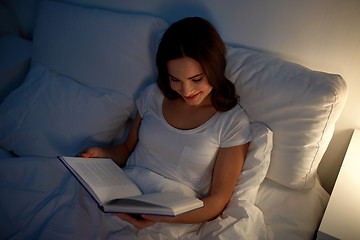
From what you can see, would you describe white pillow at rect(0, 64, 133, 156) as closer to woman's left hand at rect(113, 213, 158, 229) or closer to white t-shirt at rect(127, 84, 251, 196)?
white t-shirt at rect(127, 84, 251, 196)

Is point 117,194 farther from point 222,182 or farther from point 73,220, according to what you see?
point 222,182

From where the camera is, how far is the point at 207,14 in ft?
3.84

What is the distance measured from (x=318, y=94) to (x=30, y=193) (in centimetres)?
107

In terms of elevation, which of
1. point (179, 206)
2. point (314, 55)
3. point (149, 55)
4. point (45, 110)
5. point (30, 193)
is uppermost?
point (314, 55)

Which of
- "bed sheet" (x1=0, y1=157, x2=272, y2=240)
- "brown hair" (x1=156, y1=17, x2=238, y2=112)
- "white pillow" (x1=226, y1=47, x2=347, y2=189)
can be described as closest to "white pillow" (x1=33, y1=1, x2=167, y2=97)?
"brown hair" (x1=156, y1=17, x2=238, y2=112)

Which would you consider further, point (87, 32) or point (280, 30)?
point (87, 32)

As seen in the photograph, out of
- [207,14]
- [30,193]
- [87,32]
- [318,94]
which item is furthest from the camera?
[87,32]

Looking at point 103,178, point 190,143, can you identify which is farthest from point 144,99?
point 103,178

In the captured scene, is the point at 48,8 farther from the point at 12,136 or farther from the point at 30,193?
the point at 30,193

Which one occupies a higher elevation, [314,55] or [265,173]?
[314,55]

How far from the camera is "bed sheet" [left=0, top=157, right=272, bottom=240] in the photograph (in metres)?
0.86

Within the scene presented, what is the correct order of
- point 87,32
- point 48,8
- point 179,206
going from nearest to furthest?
1. point 179,206
2. point 87,32
3. point 48,8

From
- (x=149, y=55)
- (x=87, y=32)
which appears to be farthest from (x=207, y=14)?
(x=87, y=32)

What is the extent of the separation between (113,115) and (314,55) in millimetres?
874
